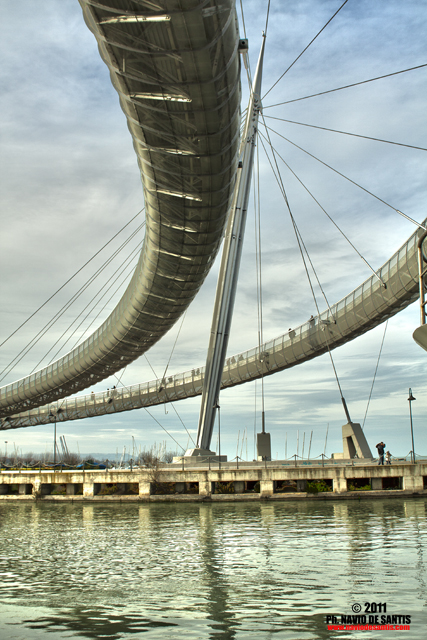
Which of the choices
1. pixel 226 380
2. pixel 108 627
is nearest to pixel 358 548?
pixel 108 627

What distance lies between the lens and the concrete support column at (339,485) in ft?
92.3

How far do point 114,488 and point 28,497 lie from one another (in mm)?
5887

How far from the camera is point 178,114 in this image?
16078mm

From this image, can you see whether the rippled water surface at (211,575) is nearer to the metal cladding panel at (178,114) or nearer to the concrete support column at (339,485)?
the concrete support column at (339,485)

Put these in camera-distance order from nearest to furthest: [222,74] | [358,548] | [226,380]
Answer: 1. [358,548]
2. [222,74]
3. [226,380]

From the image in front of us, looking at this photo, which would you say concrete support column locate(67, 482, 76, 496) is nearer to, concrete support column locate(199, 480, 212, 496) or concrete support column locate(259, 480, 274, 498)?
concrete support column locate(199, 480, 212, 496)

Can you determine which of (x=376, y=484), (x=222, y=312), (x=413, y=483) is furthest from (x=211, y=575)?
(x=222, y=312)

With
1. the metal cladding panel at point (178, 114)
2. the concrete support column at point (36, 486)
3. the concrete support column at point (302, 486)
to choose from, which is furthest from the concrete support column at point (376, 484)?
the concrete support column at point (36, 486)

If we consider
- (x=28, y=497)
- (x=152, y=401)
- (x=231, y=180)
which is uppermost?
(x=231, y=180)

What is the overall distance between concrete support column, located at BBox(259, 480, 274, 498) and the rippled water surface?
702cm

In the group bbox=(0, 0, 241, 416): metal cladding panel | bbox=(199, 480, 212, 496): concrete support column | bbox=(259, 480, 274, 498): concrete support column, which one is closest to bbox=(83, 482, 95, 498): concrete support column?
bbox=(199, 480, 212, 496): concrete support column

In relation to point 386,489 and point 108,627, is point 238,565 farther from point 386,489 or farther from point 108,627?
point 386,489

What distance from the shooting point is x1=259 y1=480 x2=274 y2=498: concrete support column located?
2852 centimetres

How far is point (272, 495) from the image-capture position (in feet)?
93.2
